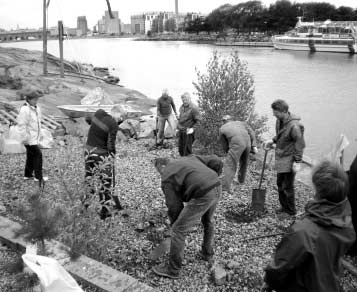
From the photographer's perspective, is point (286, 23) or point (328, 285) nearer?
point (328, 285)

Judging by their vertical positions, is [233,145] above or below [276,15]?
below

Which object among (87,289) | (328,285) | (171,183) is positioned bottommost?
(87,289)

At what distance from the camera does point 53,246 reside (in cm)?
395

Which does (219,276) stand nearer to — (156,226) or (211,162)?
(211,162)

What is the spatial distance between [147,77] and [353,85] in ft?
55.0

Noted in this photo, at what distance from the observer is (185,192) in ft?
13.5

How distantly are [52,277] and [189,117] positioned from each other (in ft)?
19.8

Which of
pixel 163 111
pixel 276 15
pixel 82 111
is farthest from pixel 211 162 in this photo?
pixel 276 15

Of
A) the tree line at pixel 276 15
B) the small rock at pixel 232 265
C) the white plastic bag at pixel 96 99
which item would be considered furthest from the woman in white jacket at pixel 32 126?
the tree line at pixel 276 15

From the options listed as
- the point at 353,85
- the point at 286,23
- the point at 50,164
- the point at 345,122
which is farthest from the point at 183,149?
the point at 286,23

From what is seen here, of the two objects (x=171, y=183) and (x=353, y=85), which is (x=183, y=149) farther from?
(x=353, y=85)

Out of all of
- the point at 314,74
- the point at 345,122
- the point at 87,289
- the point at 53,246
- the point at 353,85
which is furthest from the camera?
the point at 314,74

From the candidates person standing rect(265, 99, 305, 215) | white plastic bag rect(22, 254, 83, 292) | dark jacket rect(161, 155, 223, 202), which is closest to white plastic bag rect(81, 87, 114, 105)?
person standing rect(265, 99, 305, 215)

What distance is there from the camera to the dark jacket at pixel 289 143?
566 cm
